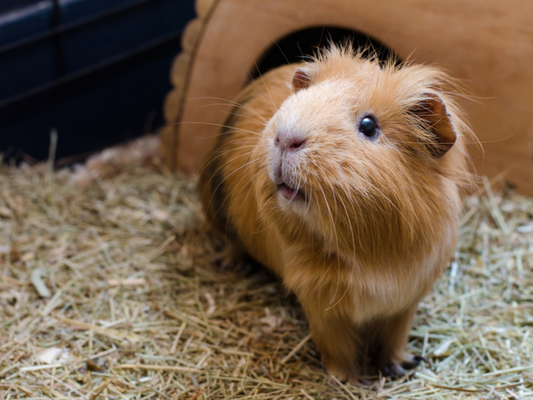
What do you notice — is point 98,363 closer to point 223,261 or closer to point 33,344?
point 33,344

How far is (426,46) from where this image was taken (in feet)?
9.37

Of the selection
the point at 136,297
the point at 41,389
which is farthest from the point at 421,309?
the point at 41,389

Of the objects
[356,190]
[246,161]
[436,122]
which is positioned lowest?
[246,161]

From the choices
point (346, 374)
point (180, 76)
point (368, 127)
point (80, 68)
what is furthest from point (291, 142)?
point (80, 68)

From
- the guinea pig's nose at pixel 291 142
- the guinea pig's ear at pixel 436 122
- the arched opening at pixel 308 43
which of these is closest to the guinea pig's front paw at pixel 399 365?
the guinea pig's ear at pixel 436 122

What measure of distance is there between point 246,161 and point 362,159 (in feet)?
2.35

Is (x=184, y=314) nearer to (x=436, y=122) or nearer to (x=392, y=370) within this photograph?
(x=392, y=370)

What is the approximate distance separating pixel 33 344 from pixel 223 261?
3.74 ft

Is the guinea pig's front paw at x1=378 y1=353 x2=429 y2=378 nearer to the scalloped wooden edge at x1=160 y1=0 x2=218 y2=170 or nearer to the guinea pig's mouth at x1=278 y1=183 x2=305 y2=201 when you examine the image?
the guinea pig's mouth at x1=278 y1=183 x2=305 y2=201

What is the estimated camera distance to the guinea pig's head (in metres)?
1.62

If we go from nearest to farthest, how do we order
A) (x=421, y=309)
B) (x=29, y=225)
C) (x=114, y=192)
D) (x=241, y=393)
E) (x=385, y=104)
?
1. (x=385, y=104)
2. (x=241, y=393)
3. (x=421, y=309)
4. (x=29, y=225)
5. (x=114, y=192)

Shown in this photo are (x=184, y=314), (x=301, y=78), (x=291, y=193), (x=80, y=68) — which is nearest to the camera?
(x=291, y=193)

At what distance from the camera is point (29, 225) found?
10.8ft

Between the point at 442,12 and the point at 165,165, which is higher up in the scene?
the point at 442,12
